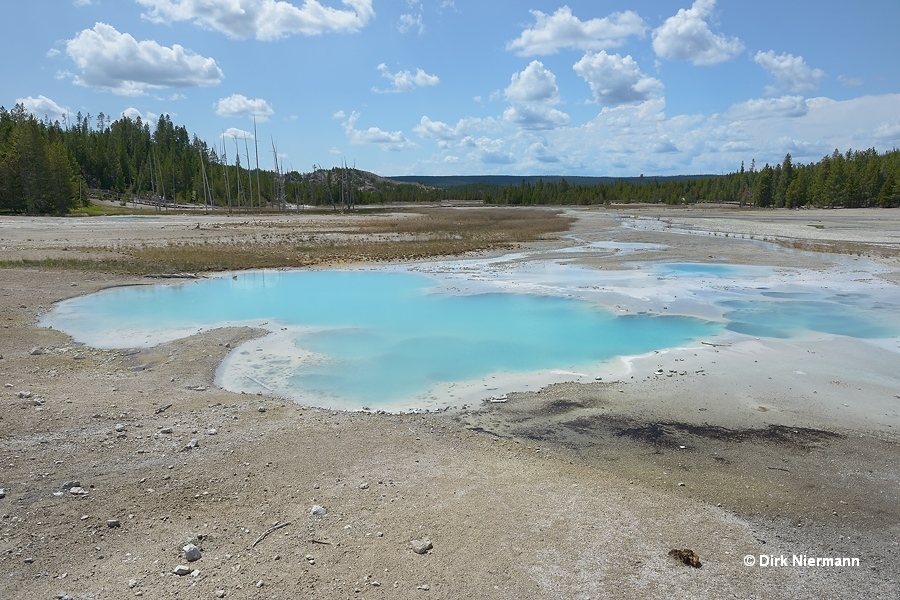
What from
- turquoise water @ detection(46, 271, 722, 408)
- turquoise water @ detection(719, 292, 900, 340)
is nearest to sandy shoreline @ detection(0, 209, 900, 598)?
turquoise water @ detection(46, 271, 722, 408)

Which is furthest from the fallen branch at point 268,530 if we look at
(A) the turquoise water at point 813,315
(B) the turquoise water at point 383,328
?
(A) the turquoise water at point 813,315

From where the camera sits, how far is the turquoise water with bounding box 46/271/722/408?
38.8 ft

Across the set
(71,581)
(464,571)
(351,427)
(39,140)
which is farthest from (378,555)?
(39,140)

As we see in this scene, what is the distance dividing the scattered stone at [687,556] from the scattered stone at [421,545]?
7.30 feet

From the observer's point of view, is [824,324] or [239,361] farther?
[824,324]

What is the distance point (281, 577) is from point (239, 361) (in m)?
8.13

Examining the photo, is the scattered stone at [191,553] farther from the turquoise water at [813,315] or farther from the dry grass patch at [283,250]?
the dry grass patch at [283,250]

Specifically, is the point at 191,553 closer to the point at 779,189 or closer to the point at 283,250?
the point at 283,250

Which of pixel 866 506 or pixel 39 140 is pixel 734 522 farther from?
pixel 39 140

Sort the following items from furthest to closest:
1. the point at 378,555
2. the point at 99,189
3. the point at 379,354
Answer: the point at 99,189 → the point at 379,354 → the point at 378,555

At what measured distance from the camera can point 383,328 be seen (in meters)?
16.1

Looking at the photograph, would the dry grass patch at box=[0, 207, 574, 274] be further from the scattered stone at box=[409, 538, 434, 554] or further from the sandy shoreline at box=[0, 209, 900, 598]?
the scattered stone at box=[409, 538, 434, 554]

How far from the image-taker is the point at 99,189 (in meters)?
105

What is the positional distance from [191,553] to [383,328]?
11.2m
